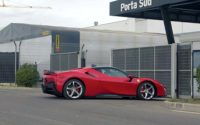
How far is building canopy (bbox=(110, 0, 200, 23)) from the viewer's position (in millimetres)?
23172

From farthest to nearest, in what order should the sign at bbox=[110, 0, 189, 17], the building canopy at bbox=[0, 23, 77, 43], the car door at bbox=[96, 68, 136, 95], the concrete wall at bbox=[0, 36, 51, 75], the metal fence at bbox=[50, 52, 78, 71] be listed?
the building canopy at bbox=[0, 23, 77, 43] < the concrete wall at bbox=[0, 36, 51, 75] < the metal fence at bbox=[50, 52, 78, 71] < the sign at bbox=[110, 0, 189, 17] < the car door at bbox=[96, 68, 136, 95]

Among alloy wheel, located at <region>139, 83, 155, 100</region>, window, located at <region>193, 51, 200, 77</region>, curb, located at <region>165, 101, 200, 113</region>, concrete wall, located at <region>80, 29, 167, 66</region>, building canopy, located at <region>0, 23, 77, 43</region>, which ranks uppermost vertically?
building canopy, located at <region>0, 23, 77, 43</region>

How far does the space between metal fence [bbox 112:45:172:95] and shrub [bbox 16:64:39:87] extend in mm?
9495

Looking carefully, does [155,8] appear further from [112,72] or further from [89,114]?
[89,114]

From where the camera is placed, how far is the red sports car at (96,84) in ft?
60.1

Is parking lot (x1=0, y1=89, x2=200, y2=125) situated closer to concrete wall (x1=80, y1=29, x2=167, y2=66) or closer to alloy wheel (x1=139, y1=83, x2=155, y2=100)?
alloy wheel (x1=139, y1=83, x2=155, y2=100)

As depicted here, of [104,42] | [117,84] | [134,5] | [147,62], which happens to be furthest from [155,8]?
[104,42]

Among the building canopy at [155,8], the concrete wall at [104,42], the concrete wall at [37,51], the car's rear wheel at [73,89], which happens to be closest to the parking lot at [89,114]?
the car's rear wheel at [73,89]

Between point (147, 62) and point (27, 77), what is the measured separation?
12.6 metres

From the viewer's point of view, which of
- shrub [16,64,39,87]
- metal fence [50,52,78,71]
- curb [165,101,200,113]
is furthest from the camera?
shrub [16,64,39,87]

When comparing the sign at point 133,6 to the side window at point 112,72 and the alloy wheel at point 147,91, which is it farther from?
the side window at point 112,72

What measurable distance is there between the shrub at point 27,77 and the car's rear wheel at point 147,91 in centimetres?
1573

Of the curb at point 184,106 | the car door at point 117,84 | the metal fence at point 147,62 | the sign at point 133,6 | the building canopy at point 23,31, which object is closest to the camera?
the curb at point 184,106

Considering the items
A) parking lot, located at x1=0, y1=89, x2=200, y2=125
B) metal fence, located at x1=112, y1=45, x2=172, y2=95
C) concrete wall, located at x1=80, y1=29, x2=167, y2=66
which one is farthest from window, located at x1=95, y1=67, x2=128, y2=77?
concrete wall, located at x1=80, y1=29, x2=167, y2=66
